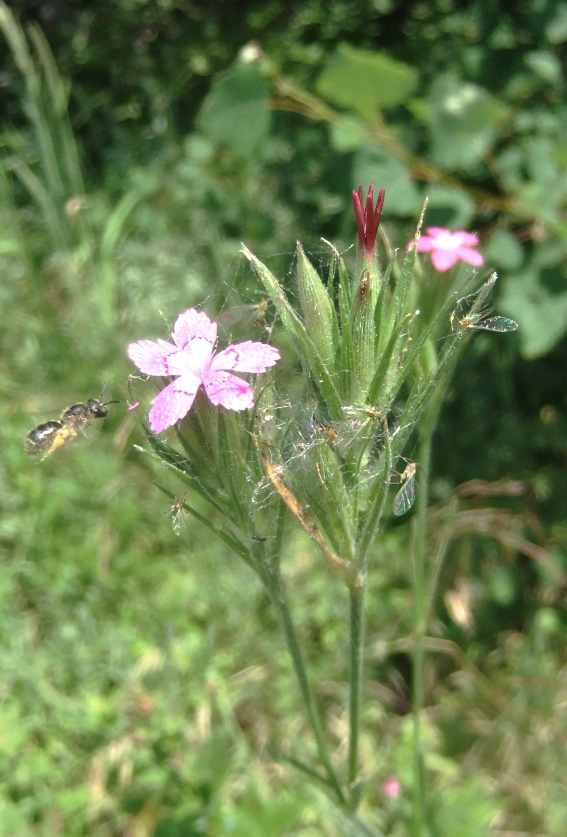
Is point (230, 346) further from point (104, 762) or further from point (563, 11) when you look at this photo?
point (563, 11)

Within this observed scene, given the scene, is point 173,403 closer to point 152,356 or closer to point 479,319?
point 152,356

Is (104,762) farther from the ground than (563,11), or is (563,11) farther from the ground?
(563,11)

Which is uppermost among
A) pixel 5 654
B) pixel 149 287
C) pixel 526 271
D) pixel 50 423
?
pixel 50 423

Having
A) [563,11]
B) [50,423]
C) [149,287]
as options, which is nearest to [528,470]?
[563,11]

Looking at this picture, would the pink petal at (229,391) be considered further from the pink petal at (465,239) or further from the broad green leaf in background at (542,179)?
the broad green leaf in background at (542,179)

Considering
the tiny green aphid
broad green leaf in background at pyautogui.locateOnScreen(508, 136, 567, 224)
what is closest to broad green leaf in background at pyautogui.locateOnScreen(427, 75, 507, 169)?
broad green leaf in background at pyautogui.locateOnScreen(508, 136, 567, 224)

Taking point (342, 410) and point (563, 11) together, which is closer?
point (342, 410)

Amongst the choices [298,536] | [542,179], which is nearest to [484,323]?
[542,179]
